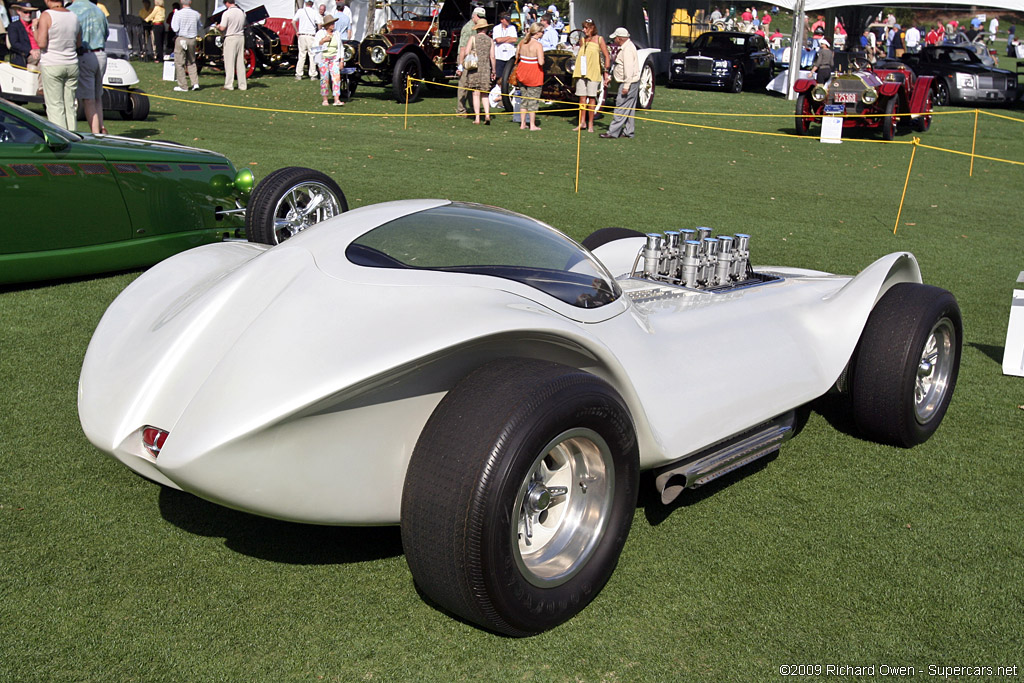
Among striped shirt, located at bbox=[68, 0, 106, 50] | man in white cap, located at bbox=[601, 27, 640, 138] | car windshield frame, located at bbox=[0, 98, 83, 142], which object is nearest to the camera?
car windshield frame, located at bbox=[0, 98, 83, 142]

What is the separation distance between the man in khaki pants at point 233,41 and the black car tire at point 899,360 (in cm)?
1777

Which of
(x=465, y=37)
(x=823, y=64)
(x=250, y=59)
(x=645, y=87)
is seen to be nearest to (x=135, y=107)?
(x=465, y=37)

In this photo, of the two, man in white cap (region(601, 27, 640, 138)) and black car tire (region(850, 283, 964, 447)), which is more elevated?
man in white cap (region(601, 27, 640, 138))

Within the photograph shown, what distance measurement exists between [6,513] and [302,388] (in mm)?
1631

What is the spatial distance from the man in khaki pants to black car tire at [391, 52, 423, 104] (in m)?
3.44

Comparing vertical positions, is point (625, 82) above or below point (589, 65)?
below

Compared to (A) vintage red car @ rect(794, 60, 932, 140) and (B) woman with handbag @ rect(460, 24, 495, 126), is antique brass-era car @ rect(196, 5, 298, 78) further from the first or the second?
(A) vintage red car @ rect(794, 60, 932, 140)

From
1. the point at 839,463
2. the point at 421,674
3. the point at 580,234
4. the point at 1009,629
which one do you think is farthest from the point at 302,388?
the point at 580,234

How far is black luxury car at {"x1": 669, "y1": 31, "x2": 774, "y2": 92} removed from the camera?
24391mm

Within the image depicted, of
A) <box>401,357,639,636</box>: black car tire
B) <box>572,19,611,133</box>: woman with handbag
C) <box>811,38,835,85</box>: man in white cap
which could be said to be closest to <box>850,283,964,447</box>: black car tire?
<box>401,357,639,636</box>: black car tire

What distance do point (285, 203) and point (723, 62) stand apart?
2040 cm

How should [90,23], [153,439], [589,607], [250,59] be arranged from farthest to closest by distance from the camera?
1. [250,59]
2. [90,23]
3. [589,607]
4. [153,439]

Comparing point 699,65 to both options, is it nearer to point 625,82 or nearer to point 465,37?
point 465,37

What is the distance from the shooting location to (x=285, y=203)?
6449 millimetres
